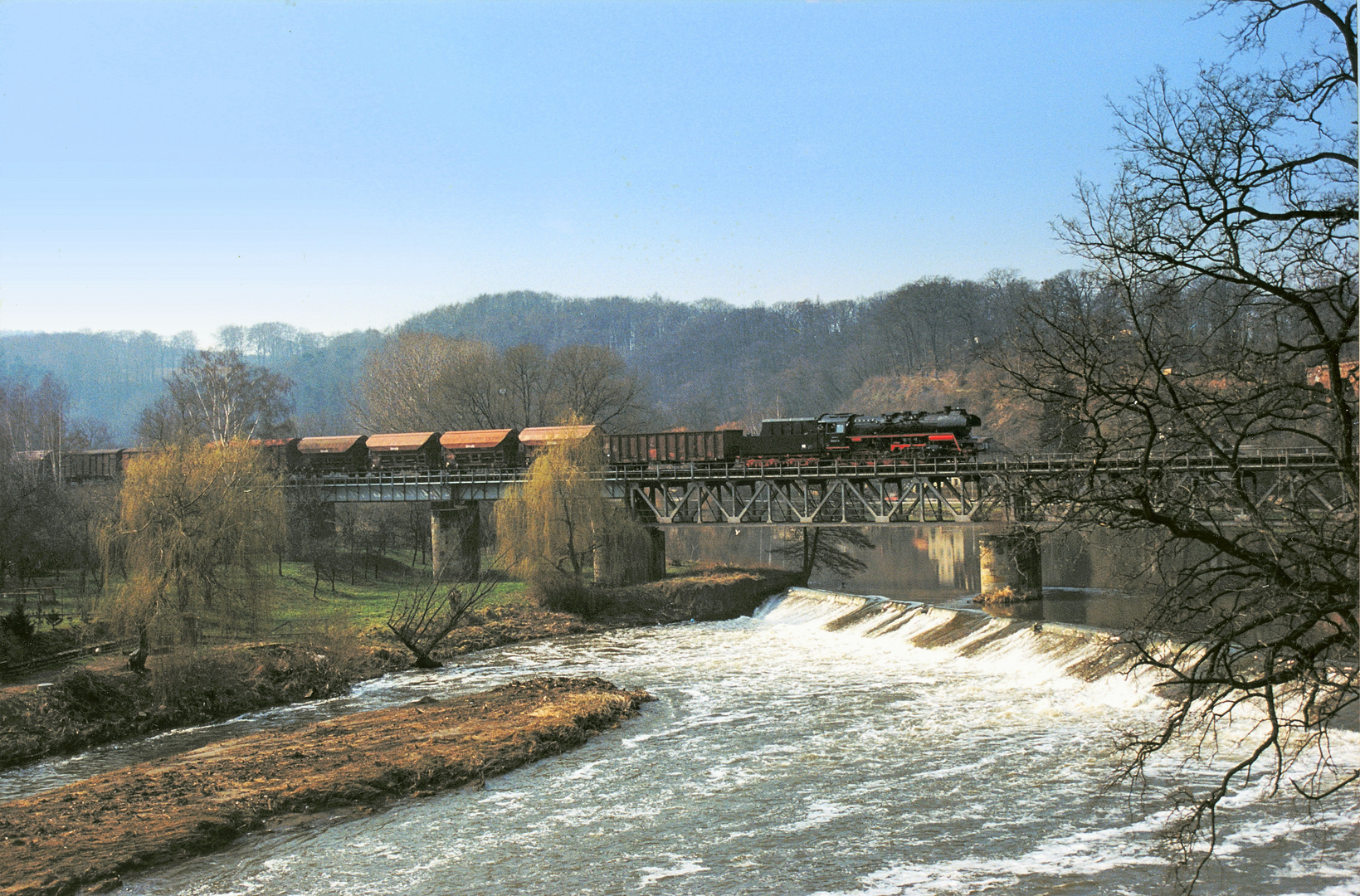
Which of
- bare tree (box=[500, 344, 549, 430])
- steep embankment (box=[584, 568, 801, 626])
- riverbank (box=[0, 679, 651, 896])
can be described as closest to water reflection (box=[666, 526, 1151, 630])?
steep embankment (box=[584, 568, 801, 626])

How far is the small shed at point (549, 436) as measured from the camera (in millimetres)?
50969

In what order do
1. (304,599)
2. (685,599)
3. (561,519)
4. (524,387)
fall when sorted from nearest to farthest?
(304,599) → (685,599) → (561,519) → (524,387)

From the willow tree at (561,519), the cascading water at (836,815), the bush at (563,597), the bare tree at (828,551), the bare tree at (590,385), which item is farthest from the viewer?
the bare tree at (590,385)

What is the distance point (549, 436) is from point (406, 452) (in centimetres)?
1196

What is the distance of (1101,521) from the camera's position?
7.79m

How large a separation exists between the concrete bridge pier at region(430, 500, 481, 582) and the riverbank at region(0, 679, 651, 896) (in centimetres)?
3090

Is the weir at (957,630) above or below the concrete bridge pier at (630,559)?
below

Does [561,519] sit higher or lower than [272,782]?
higher

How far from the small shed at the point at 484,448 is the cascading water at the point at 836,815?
118 ft

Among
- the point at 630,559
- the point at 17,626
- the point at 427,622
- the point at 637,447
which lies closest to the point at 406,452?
the point at 637,447

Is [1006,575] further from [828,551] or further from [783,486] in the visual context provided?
[828,551]

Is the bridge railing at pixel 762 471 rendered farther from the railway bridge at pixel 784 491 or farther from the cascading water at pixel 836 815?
the cascading water at pixel 836 815

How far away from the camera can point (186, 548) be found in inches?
1144

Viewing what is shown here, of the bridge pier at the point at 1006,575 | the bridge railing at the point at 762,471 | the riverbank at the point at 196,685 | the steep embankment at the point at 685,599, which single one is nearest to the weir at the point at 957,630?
the steep embankment at the point at 685,599
